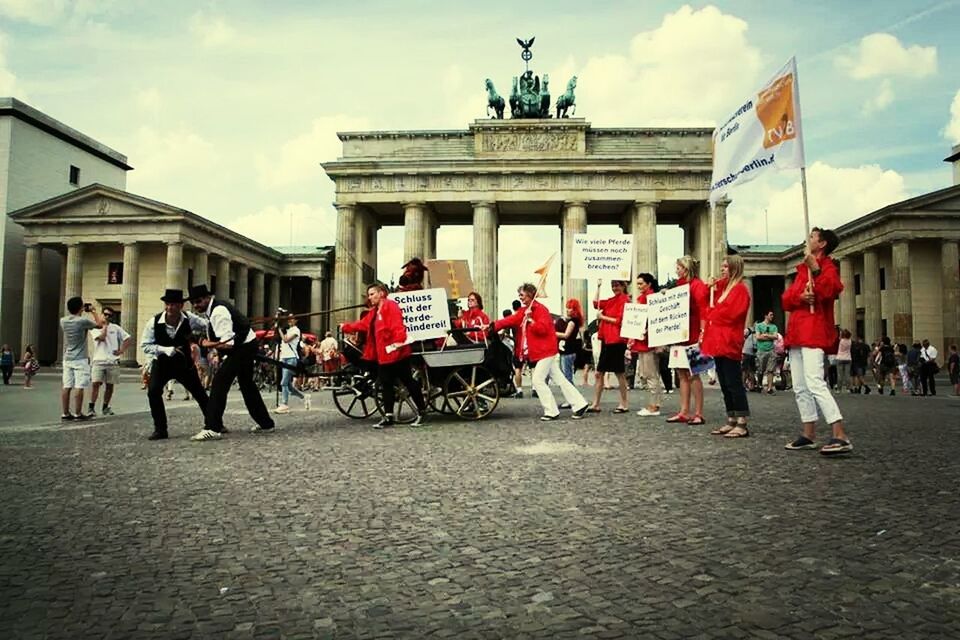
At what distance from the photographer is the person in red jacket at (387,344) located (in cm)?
988

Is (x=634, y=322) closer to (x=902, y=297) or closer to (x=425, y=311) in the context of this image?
(x=425, y=311)

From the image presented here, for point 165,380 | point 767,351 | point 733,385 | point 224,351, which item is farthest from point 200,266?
point 733,385

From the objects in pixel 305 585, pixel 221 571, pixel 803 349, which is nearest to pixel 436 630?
pixel 305 585

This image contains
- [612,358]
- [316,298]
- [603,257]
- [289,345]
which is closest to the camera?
[612,358]

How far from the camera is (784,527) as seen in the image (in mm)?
4215

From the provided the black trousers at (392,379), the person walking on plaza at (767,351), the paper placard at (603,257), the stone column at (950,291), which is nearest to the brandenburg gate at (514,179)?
the stone column at (950,291)

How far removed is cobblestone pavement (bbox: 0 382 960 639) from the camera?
288 cm

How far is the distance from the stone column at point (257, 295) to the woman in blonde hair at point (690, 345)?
4888cm

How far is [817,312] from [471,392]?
5256mm

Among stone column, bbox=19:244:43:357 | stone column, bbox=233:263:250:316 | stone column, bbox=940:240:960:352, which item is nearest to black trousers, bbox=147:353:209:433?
stone column, bbox=19:244:43:357

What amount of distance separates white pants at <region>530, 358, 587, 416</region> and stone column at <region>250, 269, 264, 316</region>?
47.5m

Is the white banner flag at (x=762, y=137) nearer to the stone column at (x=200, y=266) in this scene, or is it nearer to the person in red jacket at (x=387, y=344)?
the person in red jacket at (x=387, y=344)

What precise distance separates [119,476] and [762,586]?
17.4 feet

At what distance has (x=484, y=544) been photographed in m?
3.91
